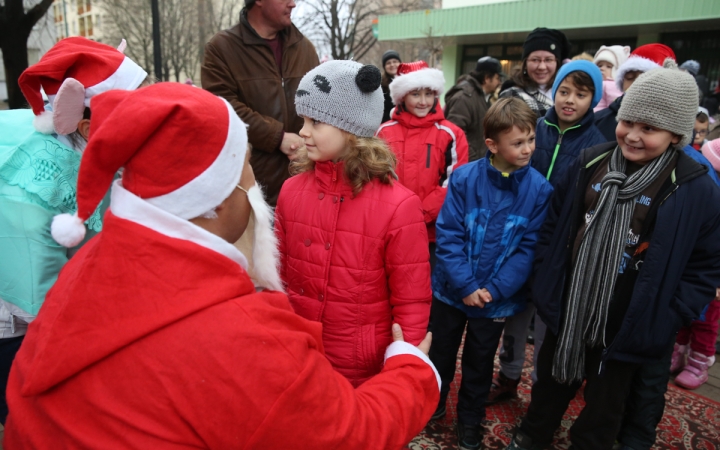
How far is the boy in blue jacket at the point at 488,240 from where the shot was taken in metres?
2.63

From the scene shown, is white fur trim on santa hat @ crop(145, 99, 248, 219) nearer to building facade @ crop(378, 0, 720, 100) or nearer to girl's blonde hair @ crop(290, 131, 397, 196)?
girl's blonde hair @ crop(290, 131, 397, 196)

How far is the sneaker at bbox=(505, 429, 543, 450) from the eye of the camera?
267 cm

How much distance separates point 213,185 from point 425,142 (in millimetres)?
2636

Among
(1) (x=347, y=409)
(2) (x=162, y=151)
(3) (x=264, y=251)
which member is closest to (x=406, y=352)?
(1) (x=347, y=409)

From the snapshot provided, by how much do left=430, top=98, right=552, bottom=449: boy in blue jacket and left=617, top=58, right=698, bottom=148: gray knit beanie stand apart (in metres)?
0.61

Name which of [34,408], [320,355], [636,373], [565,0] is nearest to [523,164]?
[636,373]

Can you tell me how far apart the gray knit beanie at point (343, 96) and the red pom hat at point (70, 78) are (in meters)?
0.74

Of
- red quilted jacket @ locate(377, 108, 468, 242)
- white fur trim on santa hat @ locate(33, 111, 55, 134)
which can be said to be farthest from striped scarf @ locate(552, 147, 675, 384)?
white fur trim on santa hat @ locate(33, 111, 55, 134)

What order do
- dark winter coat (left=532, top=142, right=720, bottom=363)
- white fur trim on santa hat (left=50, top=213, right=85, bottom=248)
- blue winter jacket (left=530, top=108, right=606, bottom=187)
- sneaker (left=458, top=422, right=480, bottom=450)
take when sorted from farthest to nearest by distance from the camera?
blue winter jacket (left=530, top=108, right=606, bottom=187) < sneaker (left=458, top=422, right=480, bottom=450) < dark winter coat (left=532, top=142, right=720, bottom=363) < white fur trim on santa hat (left=50, top=213, right=85, bottom=248)

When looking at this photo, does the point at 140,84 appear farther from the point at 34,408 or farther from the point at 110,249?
the point at 34,408

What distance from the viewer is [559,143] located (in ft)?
9.98

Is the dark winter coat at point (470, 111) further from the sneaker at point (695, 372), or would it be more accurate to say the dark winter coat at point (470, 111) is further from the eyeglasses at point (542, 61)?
the sneaker at point (695, 372)

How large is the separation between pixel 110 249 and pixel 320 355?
1.78 feet

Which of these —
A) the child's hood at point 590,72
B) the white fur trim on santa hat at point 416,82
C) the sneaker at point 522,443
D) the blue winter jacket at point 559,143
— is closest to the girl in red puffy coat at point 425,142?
the white fur trim on santa hat at point 416,82
